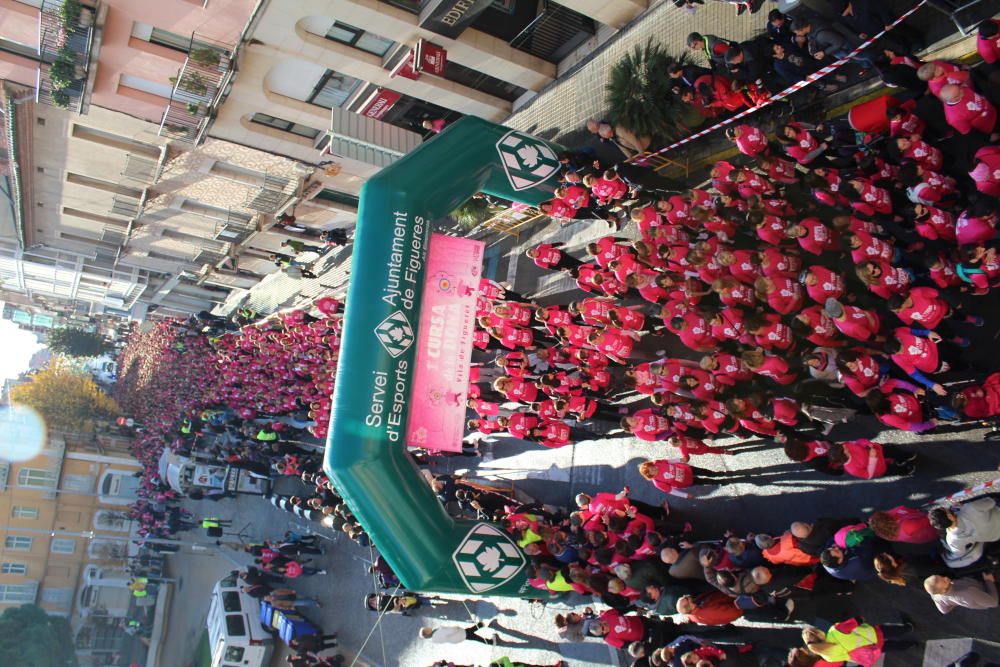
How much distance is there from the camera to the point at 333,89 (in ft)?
59.1

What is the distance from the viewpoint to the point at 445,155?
37.5 ft

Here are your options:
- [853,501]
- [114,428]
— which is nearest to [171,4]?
[853,501]

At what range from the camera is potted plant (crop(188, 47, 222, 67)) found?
52.3 ft

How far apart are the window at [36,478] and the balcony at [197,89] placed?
29757mm

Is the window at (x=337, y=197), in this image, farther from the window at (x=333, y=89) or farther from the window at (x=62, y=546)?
the window at (x=62, y=546)

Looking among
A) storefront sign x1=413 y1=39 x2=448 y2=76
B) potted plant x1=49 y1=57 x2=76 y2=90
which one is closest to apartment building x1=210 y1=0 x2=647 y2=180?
storefront sign x1=413 y1=39 x2=448 y2=76

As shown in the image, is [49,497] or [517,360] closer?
[517,360]

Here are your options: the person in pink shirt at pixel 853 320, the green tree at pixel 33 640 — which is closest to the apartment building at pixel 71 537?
the green tree at pixel 33 640

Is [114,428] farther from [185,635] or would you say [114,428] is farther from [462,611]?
[462,611]

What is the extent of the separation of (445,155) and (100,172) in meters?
16.5

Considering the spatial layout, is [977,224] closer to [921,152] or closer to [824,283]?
[921,152]

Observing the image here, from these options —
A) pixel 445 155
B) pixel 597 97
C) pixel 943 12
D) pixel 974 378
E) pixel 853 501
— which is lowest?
pixel 853 501

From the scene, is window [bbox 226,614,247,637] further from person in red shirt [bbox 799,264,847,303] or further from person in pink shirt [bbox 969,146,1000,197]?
person in pink shirt [bbox 969,146,1000,197]

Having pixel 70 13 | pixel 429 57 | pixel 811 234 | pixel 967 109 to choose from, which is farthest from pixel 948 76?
pixel 70 13
